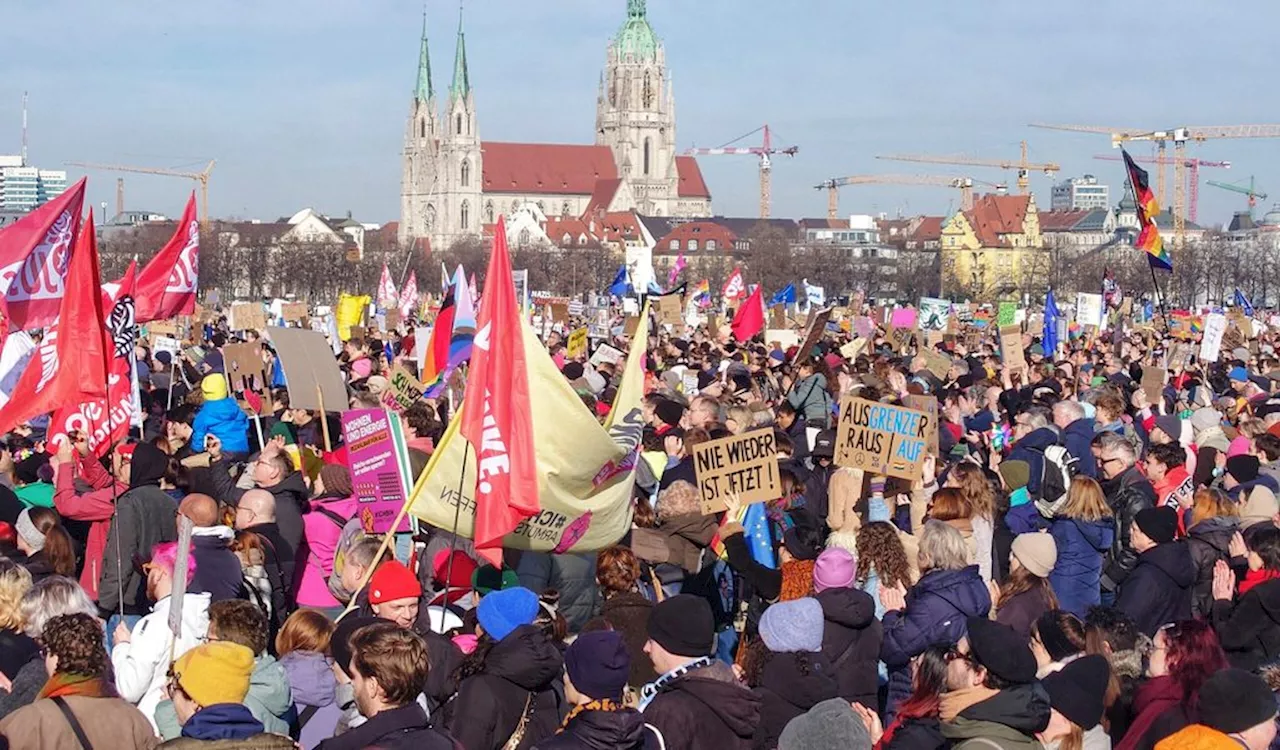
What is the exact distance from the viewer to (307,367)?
11.6 meters

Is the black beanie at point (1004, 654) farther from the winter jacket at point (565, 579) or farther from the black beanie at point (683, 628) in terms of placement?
the winter jacket at point (565, 579)

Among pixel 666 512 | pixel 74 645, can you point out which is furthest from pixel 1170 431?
pixel 74 645

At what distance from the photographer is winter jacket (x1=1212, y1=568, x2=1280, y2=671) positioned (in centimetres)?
706

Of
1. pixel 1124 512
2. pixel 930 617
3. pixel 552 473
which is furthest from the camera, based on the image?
pixel 1124 512

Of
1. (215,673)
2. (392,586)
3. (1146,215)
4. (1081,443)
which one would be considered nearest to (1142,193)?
(1146,215)

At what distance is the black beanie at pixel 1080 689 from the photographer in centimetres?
551

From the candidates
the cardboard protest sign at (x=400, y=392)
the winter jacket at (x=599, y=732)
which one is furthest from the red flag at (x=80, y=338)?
the winter jacket at (x=599, y=732)

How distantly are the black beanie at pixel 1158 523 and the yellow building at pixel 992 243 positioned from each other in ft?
431

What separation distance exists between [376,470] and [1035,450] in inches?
177

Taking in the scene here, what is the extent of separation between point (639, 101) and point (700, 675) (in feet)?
575

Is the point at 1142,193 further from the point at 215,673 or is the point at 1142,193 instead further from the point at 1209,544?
the point at 215,673

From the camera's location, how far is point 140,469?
9.25 metres

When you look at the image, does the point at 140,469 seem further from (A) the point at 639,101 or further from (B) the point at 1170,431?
(A) the point at 639,101

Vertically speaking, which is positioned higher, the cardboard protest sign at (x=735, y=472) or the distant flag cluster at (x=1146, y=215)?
the distant flag cluster at (x=1146, y=215)
